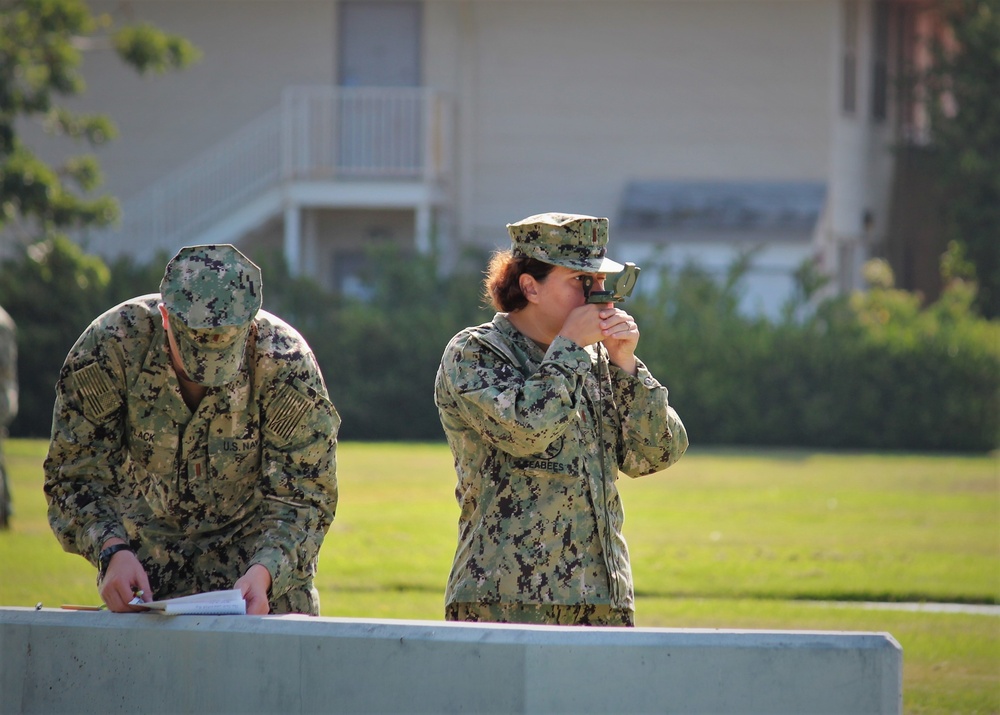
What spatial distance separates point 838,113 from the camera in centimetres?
2623

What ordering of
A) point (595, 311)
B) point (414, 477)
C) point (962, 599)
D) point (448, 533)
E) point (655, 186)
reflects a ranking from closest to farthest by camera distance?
point (595, 311), point (962, 599), point (448, 533), point (414, 477), point (655, 186)

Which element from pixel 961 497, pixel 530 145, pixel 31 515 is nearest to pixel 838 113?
pixel 530 145

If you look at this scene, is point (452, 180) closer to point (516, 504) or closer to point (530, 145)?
point (530, 145)

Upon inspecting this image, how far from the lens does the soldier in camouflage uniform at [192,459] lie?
4.47 metres

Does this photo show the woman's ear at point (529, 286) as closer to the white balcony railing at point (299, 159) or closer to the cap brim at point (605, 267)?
the cap brim at point (605, 267)

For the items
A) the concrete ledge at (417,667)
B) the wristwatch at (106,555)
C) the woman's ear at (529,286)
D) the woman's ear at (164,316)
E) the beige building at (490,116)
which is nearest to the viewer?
the concrete ledge at (417,667)

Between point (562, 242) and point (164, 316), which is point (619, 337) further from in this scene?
point (164, 316)

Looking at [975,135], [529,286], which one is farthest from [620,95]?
[529,286]

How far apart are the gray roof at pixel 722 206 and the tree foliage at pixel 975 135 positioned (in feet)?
9.69

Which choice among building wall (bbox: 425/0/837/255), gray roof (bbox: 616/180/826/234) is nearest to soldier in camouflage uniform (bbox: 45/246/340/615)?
gray roof (bbox: 616/180/826/234)

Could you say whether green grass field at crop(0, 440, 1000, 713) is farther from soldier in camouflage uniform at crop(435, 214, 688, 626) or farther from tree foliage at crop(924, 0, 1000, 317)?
tree foliage at crop(924, 0, 1000, 317)

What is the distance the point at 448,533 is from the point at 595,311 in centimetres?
776

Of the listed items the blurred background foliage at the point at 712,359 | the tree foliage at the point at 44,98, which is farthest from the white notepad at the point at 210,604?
the blurred background foliage at the point at 712,359

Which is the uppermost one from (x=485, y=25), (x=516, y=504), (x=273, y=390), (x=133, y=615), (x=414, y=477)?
(x=485, y=25)
